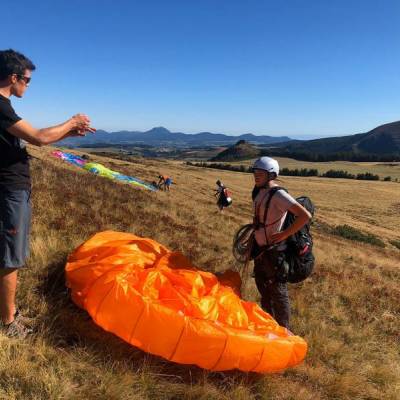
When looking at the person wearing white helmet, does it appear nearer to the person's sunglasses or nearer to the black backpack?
the black backpack

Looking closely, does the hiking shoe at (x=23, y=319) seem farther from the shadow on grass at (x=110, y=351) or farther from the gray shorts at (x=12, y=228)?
the gray shorts at (x=12, y=228)

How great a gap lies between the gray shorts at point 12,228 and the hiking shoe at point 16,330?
0.57 meters

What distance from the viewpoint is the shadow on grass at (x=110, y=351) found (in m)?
3.66

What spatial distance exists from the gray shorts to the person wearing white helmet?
262 centimetres

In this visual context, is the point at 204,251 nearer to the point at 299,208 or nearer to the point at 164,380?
the point at 299,208

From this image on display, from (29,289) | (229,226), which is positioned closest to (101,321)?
(29,289)

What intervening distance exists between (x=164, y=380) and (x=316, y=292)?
4486 millimetres

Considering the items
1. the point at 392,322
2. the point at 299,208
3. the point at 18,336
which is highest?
the point at 299,208

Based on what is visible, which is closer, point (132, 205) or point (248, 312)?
point (248, 312)

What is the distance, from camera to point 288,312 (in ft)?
16.3

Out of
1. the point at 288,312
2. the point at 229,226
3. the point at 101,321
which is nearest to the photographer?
the point at 101,321

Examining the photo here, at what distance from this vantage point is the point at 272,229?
4.89m

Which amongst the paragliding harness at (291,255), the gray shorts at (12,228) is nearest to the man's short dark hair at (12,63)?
the gray shorts at (12,228)

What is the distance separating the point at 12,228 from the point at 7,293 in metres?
0.62
